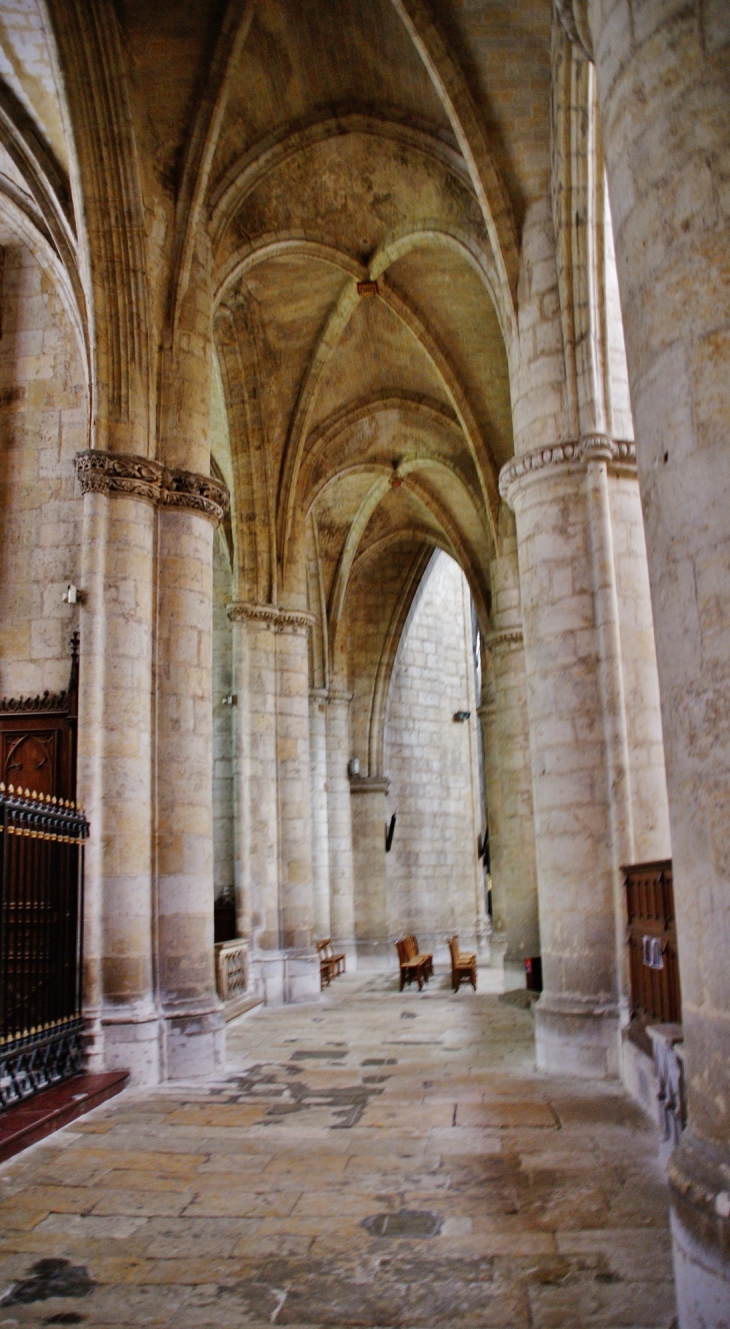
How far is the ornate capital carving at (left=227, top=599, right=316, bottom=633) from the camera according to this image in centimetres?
1382

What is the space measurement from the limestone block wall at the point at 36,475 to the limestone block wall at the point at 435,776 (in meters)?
12.9

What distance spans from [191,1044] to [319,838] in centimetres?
1002

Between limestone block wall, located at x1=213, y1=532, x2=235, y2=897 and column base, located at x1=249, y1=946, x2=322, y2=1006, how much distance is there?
2.05 m

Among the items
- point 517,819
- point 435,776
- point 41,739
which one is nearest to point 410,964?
point 517,819

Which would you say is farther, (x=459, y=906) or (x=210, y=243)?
(x=459, y=906)

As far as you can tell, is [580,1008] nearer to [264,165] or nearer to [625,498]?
[625,498]

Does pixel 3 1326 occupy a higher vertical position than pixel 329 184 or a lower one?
lower

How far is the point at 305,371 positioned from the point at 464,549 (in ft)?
18.4

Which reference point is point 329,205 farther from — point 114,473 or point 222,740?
point 222,740

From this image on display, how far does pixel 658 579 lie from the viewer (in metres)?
3.35

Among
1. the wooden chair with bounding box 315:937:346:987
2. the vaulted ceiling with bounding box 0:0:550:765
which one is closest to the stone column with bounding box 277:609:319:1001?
the wooden chair with bounding box 315:937:346:987

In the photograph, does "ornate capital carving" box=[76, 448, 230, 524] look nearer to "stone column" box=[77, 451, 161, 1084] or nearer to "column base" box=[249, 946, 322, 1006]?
"stone column" box=[77, 451, 161, 1084]

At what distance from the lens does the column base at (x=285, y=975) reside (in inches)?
510

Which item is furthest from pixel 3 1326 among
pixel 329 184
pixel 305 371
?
pixel 305 371
